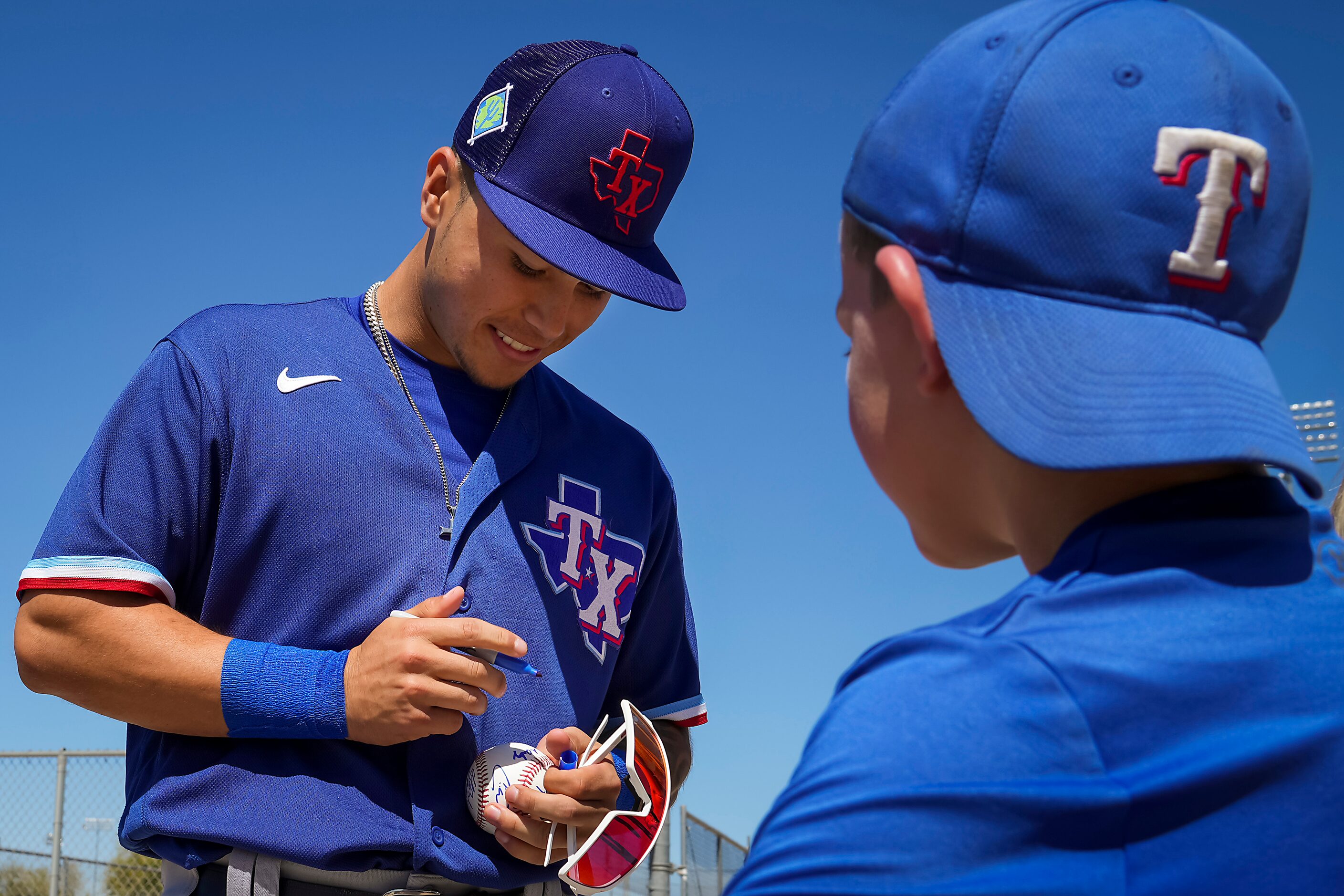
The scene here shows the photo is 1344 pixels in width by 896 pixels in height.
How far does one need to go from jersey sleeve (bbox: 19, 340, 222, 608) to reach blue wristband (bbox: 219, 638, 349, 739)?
0.85 feet

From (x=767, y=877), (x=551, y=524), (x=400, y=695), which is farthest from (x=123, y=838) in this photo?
(x=767, y=877)

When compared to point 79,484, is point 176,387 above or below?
above

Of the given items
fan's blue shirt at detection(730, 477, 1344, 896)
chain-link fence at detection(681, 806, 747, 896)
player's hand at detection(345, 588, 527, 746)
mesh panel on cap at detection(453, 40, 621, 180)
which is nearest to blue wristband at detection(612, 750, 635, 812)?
player's hand at detection(345, 588, 527, 746)

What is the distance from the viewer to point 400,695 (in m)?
2.29

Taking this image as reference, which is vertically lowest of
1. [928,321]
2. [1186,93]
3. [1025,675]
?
[1025,675]

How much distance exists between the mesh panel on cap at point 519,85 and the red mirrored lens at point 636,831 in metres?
1.41

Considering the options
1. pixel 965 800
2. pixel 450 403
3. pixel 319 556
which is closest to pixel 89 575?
pixel 319 556

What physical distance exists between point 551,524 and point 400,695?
662mm

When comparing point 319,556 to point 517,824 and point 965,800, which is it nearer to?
point 517,824

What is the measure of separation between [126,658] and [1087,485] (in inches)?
76.2

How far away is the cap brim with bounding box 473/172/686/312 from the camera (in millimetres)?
2713

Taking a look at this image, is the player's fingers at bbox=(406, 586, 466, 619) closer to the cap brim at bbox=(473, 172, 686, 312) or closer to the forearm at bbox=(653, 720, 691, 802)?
the cap brim at bbox=(473, 172, 686, 312)

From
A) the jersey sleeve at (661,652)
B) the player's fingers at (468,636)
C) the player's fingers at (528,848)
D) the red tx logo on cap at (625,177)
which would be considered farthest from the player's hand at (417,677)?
the red tx logo on cap at (625,177)

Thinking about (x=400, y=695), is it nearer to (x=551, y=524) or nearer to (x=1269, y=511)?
(x=551, y=524)
